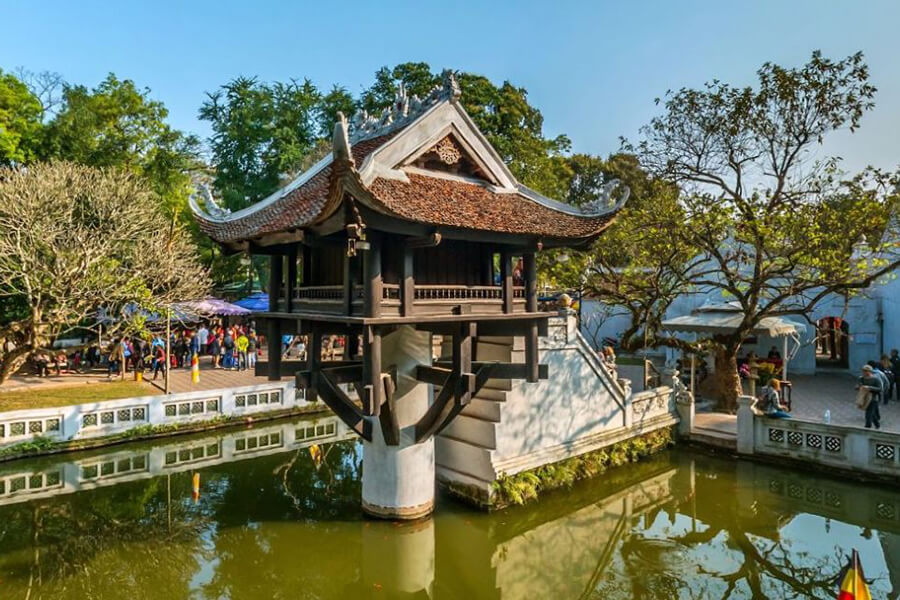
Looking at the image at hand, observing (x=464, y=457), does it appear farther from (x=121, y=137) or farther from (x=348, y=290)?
(x=121, y=137)

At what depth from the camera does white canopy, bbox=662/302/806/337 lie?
551 inches

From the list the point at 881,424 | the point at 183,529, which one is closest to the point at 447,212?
the point at 183,529

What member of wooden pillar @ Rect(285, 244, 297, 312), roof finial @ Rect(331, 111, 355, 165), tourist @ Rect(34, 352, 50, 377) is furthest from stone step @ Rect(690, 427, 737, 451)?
tourist @ Rect(34, 352, 50, 377)

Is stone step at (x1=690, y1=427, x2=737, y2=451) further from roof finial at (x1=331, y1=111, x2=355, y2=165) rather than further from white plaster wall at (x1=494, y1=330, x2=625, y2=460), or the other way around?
roof finial at (x1=331, y1=111, x2=355, y2=165)

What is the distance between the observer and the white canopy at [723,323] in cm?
1401

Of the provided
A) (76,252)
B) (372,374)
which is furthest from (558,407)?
(76,252)

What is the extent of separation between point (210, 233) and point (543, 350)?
6293 mm

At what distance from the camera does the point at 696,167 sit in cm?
1388

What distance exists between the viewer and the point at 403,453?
850 centimetres

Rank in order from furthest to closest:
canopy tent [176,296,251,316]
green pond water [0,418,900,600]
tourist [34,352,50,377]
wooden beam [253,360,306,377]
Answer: canopy tent [176,296,251,316] < tourist [34,352,50,377] < wooden beam [253,360,306,377] < green pond water [0,418,900,600]

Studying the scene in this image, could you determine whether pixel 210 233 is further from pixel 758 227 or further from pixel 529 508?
pixel 758 227

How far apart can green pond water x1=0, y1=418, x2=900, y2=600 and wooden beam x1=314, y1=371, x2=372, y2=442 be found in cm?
164

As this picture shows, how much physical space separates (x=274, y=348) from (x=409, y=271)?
3228 mm

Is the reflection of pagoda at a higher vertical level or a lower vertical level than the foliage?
A: higher
